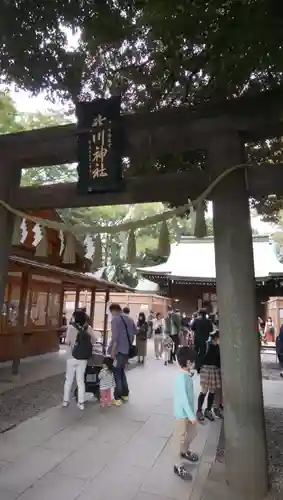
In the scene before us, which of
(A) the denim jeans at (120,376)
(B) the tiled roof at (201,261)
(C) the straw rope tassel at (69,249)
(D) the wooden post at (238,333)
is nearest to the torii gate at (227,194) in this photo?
(D) the wooden post at (238,333)

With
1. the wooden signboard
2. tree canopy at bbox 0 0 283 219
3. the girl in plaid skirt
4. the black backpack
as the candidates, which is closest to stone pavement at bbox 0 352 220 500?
the girl in plaid skirt

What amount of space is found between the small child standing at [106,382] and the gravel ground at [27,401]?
2.86 feet

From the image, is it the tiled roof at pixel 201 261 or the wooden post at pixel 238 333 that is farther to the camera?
the tiled roof at pixel 201 261

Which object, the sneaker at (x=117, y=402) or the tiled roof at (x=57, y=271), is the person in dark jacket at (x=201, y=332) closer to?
the sneaker at (x=117, y=402)

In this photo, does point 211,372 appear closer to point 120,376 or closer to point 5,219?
point 120,376

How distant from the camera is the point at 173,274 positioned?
18.5 m

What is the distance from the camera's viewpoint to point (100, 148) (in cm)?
442

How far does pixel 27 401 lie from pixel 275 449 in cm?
437

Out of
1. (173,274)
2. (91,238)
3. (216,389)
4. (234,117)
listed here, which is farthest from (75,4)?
(173,274)

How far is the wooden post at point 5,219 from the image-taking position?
468 cm

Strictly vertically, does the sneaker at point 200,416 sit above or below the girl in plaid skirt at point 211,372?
below

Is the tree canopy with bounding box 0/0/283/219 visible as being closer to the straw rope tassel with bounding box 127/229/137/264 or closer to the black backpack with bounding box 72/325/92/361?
the straw rope tassel with bounding box 127/229/137/264

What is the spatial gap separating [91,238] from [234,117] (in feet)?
8.11

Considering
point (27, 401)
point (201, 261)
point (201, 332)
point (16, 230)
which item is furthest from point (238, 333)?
point (201, 261)
